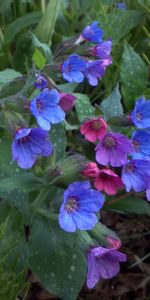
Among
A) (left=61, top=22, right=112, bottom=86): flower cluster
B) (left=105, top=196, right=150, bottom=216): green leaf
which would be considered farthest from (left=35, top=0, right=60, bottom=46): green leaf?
(left=105, top=196, right=150, bottom=216): green leaf

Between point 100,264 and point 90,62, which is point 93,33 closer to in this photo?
point 90,62

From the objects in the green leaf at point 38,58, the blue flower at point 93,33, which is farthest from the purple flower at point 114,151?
the green leaf at point 38,58

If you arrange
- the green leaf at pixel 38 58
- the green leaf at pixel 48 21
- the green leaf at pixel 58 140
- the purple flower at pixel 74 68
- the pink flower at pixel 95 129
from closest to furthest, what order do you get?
the pink flower at pixel 95 129
the purple flower at pixel 74 68
the green leaf at pixel 58 140
the green leaf at pixel 38 58
the green leaf at pixel 48 21

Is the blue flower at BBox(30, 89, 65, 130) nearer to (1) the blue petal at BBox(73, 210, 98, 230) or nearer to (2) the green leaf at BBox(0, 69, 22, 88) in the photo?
(1) the blue petal at BBox(73, 210, 98, 230)

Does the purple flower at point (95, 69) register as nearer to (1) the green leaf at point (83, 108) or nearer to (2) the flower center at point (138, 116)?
(1) the green leaf at point (83, 108)

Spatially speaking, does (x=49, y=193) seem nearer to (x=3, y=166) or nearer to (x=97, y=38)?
(x=3, y=166)

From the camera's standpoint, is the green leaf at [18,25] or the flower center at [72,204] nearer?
the flower center at [72,204]
